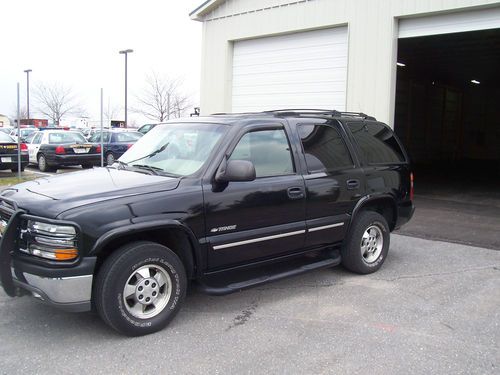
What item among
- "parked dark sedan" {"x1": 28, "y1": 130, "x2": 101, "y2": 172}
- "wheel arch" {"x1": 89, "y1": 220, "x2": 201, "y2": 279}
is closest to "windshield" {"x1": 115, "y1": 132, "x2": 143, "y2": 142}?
"parked dark sedan" {"x1": 28, "y1": 130, "x2": 101, "y2": 172}

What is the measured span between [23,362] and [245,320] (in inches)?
70.4

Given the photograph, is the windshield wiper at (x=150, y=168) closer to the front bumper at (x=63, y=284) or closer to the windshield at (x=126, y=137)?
the front bumper at (x=63, y=284)

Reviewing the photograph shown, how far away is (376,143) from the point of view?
6184mm

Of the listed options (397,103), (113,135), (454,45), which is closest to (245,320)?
(454,45)

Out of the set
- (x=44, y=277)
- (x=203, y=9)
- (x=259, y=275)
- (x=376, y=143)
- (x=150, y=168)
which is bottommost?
(x=259, y=275)

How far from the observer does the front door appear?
440cm

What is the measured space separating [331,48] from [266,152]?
7.49m

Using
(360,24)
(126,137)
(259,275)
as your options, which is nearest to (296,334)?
(259,275)

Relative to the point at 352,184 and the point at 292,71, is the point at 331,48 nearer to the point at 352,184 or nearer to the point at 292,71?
the point at 292,71

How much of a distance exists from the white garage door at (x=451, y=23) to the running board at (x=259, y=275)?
6.35 metres

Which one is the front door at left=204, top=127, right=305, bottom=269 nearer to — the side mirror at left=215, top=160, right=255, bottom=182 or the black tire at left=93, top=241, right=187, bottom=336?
the side mirror at left=215, top=160, right=255, bottom=182

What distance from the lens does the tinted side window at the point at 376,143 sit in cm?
594

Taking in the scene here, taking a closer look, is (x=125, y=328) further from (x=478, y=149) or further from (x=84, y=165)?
(x=478, y=149)

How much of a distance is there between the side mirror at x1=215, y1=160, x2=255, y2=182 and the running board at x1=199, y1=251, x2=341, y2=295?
0.90 metres
